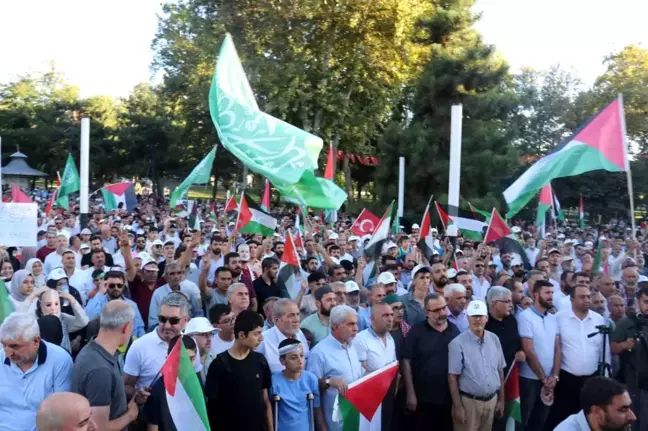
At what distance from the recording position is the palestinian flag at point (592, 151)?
787 cm

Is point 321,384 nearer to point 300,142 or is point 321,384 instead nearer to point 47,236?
point 300,142

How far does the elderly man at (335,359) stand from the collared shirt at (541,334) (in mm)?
1942

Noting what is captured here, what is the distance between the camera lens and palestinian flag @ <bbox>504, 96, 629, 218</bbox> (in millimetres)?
7867

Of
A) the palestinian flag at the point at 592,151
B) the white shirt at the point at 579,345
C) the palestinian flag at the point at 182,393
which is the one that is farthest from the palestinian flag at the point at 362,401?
the palestinian flag at the point at 592,151

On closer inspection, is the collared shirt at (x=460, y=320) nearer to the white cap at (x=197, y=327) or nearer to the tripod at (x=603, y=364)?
the tripod at (x=603, y=364)

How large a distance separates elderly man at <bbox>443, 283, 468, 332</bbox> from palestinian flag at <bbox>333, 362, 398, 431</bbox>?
1.86m

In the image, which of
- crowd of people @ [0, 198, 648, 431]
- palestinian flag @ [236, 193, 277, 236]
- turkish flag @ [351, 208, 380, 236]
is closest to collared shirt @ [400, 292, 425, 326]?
crowd of people @ [0, 198, 648, 431]

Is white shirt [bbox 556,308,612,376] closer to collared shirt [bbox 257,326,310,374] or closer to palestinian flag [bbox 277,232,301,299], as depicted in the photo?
collared shirt [bbox 257,326,310,374]

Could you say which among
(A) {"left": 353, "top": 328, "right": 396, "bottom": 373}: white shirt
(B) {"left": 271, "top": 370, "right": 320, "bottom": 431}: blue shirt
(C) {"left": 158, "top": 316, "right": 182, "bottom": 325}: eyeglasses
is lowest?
(B) {"left": 271, "top": 370, "right": 320, "bottom": 431}: blue shirt

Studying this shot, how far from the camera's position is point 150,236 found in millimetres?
12891

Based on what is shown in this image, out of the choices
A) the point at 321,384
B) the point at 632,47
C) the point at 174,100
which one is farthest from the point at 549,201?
the point at 174,100

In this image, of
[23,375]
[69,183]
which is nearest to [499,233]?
[23,375]

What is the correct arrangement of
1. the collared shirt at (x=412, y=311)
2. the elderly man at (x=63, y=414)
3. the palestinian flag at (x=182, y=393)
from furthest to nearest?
the collared shirt at (x=412, y=311), the palestinian flag at (x=182, y=393), the elderly man at (x=63, y=414)

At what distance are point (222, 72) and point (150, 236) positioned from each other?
4503 millimetres
